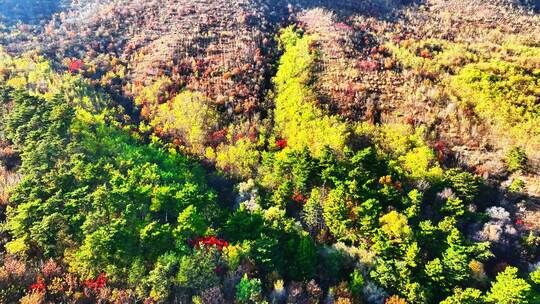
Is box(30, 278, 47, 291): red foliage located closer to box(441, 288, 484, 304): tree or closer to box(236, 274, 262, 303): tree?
box(236, 274, 262, 303): tree

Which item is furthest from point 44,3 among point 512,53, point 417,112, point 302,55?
point 512,53

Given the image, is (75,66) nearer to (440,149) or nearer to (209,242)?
(209,242)

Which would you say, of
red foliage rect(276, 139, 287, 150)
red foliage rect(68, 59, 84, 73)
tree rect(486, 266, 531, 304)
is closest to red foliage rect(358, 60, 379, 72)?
red foliage rect(276, 139, 287, 150)

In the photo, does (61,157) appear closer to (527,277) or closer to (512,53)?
(527,277)

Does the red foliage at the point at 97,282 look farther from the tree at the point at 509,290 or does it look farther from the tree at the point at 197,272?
the tree at the point at 509,290

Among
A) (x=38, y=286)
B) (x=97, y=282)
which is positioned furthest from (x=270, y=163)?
(x=38, y=286)

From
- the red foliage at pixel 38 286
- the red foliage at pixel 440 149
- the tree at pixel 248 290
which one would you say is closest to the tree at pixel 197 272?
the tree at pixel 248 290

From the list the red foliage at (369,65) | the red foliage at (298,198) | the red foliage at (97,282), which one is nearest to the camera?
the red foliage at (97,282)
